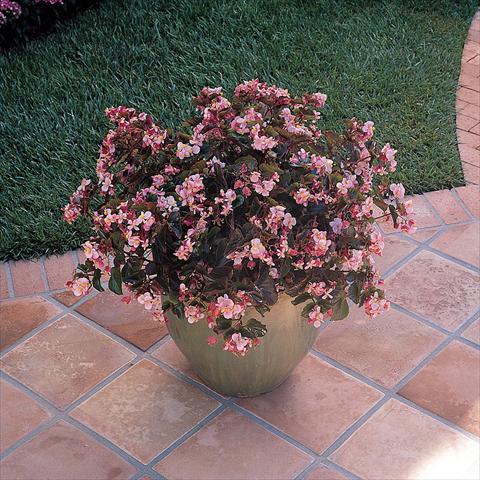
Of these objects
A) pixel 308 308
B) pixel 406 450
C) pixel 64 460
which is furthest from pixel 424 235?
pixel 64 460

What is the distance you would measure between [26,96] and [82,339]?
2.01m

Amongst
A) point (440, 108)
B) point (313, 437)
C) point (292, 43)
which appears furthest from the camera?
point (292, 43)

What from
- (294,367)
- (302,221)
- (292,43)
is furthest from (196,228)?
(292,43)

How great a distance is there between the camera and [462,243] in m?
3.72

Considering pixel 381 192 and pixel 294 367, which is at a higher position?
pixel 381 192

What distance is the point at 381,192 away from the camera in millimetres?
2748

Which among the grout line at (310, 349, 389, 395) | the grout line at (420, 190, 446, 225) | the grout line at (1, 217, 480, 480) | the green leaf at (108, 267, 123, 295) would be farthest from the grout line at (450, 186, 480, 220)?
the green leaf at (108, 267, 123, 295)

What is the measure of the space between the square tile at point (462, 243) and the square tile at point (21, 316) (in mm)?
1596

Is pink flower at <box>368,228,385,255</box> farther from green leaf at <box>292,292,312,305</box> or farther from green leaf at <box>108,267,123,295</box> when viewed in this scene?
green leaf at <box>108,267,123,295</box>

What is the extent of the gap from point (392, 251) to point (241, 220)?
1.32 m

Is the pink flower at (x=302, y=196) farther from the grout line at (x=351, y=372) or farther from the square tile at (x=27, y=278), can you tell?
the square tile at (x=27, y=278)

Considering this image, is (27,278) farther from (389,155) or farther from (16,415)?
(389,155)

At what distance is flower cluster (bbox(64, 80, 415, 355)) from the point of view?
2.45 m

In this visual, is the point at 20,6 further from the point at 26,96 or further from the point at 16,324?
the point at 16,324
